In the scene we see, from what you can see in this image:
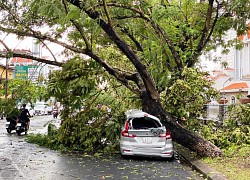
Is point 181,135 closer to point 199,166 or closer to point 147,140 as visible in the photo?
point 147,140

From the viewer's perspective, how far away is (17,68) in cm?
2698

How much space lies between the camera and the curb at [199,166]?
873 cm

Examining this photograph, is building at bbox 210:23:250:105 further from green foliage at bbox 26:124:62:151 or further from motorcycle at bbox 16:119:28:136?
motorcycle at bbox 16:119:28:136

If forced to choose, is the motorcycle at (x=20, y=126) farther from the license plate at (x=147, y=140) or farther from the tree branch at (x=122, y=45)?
the license plate at (x=147, y=140)

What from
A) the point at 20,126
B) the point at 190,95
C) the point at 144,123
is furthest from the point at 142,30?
the point at 20,126

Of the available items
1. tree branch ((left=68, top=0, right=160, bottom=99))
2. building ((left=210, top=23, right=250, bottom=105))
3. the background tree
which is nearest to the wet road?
the background tree

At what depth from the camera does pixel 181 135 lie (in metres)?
12.5

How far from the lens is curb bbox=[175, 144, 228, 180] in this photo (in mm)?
8734

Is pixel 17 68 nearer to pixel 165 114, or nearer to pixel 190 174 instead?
pixel 165 114

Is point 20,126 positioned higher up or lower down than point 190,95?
lower down

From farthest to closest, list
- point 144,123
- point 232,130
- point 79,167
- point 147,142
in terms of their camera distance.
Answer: point 232,130 → point 144,123 → point 147,142 → point 79,167

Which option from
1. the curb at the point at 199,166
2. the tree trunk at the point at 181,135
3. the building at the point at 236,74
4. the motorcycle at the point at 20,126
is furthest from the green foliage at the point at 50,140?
the building at the point at 236,74

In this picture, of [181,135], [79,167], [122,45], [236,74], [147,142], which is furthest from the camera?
[236,74]

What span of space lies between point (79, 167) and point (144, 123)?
3320 mm
